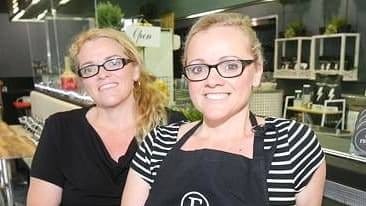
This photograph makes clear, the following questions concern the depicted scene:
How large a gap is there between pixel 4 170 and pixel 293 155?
3.03m

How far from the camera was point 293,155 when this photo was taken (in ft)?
3.27

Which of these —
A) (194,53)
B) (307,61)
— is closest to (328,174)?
(194,53)

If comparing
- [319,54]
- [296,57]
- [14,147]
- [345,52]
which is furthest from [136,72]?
[296,57]

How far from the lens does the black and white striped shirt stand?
0.98 m

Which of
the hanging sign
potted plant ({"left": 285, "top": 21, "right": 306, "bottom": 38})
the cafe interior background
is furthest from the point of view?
potted plant ({"left": 285, "top": 21, "right": 306, "bottom": 38})

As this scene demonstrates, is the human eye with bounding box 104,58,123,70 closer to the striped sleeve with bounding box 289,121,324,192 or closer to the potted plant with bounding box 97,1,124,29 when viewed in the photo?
the striped sleeve with bounding box 289,121,324,192

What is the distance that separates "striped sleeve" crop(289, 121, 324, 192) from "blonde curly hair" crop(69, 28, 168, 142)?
2.51 feet

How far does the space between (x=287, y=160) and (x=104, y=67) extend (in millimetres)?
902

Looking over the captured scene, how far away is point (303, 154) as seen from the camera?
1.01 meters

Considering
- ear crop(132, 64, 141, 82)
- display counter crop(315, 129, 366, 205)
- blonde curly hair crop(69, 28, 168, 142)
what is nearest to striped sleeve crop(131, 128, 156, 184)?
blonde curly hair crop(69, 28, 168, 142)

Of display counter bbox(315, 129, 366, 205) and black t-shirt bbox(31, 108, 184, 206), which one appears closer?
display counter bbox(315, 129, 366, 205)

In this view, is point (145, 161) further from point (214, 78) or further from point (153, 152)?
point (214, 78)

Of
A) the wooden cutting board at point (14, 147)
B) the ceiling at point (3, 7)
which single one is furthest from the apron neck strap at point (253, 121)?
the ceiling at point (3, 7)

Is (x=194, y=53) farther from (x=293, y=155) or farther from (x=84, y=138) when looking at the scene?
(x=84, y=138)
